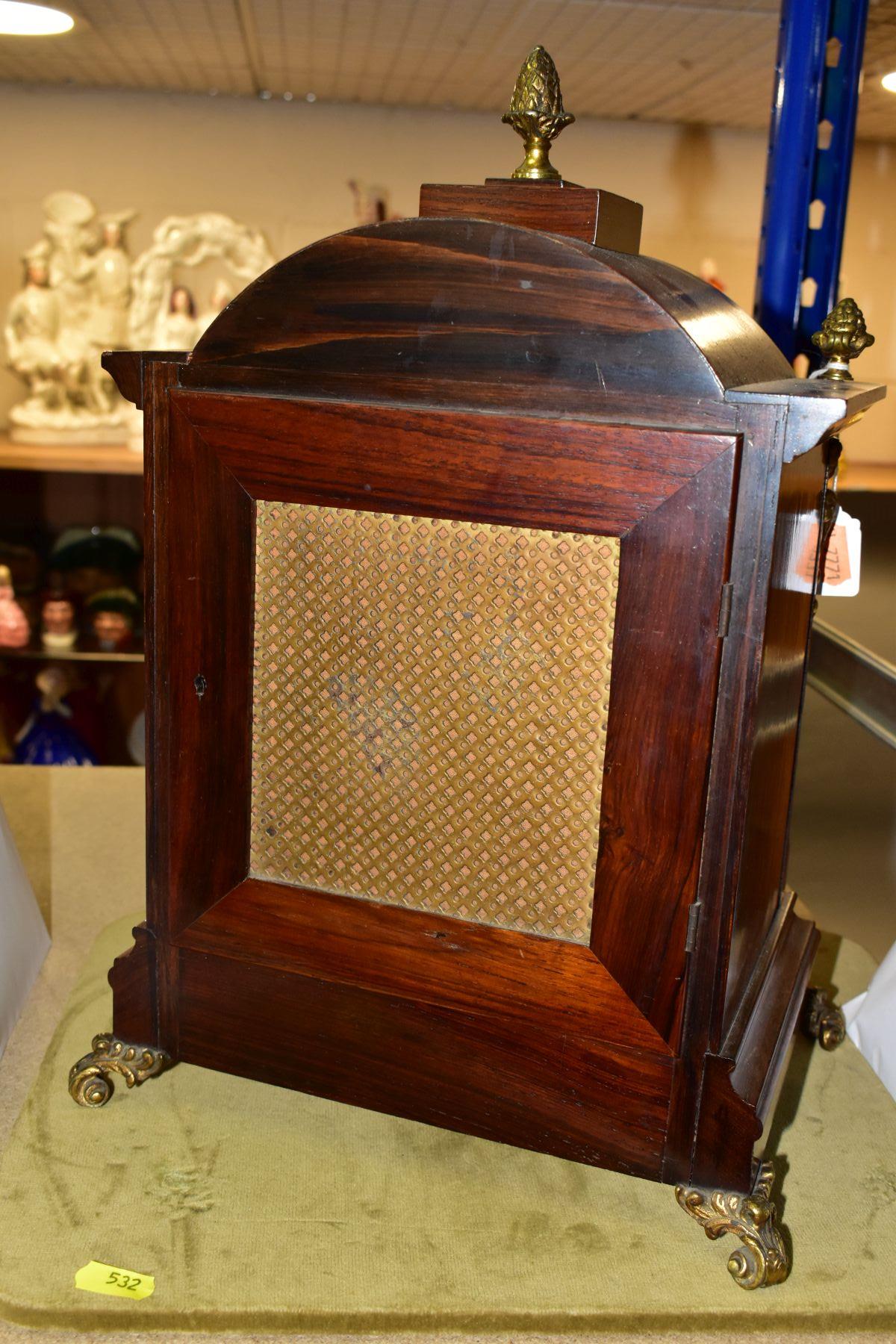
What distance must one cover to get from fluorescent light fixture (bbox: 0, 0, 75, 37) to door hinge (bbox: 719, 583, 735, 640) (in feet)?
5.08

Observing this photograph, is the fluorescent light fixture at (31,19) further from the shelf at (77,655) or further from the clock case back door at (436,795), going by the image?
the shelf at (77,655)

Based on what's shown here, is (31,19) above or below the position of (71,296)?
above

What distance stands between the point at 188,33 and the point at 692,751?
1.77 meters

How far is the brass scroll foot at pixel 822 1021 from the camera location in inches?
57.1

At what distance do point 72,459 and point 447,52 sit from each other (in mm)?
1137

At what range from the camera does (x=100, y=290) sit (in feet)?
9.08

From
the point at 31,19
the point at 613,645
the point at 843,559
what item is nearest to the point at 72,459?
the point at 31,19

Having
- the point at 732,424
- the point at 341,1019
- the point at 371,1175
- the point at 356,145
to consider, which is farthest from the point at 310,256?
the point at 356,145

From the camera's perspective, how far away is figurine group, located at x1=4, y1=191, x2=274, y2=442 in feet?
9.01

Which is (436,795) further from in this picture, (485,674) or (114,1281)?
(114,1281)

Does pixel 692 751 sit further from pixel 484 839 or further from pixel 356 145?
pixel 356 145

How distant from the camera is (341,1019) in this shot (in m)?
1.21

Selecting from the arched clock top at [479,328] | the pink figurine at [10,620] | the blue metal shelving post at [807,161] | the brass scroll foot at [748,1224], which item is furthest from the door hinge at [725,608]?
the pink figurine at [10,620]

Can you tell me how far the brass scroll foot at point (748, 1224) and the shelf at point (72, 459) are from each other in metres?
1.96
